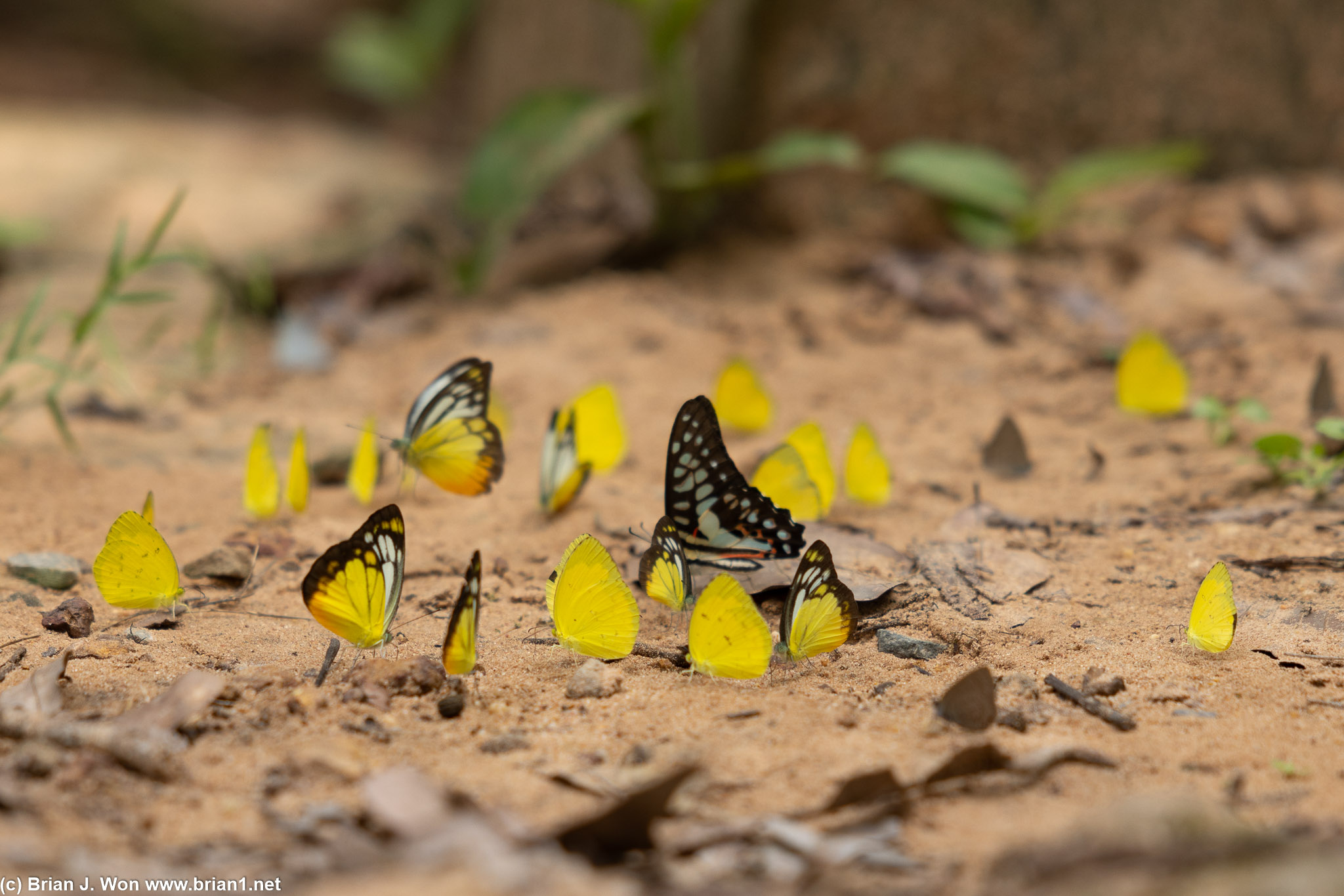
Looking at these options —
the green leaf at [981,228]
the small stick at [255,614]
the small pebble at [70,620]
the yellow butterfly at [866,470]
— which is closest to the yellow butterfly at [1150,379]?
the yellow butterfly at [866,470]

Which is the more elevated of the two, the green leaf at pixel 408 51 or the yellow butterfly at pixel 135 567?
the green leaf at pixel 408 51

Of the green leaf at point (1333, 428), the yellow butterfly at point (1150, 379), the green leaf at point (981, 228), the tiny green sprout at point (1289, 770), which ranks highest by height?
the green leaf at point (981, 228)

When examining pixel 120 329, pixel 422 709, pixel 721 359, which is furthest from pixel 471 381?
pixel 120 329

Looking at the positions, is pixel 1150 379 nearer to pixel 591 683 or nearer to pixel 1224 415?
pixel 1224 415

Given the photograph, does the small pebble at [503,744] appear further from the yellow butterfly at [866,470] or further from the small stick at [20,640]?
the yellow butterfly at [866,470]

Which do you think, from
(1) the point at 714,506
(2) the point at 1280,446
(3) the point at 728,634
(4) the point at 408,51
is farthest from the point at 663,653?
(4) the point at 408,51

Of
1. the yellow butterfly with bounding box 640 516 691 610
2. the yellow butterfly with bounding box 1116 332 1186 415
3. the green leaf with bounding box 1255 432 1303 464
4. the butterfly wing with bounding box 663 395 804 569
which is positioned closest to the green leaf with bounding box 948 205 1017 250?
the yellow butterfly with bounding box 1116 332 1186 415

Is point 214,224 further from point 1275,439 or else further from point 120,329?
point 1275,439
